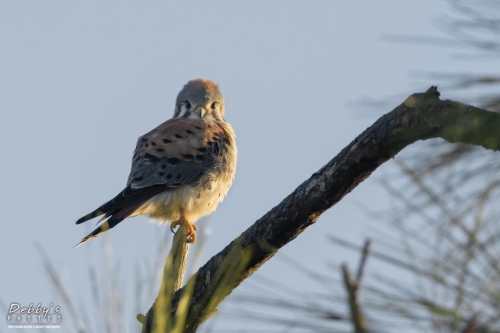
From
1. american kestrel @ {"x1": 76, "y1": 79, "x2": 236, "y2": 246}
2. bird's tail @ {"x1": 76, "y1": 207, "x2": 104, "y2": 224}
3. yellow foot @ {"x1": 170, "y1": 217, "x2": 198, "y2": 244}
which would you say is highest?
american kestrel @ {"x1": 76, "y1": 79, "x2": 236, "y2": 246}

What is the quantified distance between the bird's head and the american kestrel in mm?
346

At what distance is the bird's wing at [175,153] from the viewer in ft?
18.1

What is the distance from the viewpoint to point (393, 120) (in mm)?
2262

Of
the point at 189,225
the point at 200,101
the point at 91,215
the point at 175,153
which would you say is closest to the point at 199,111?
the point at 200,101

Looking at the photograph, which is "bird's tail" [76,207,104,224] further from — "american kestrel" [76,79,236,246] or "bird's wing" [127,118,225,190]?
"bird's wing" [127,118,225,190]

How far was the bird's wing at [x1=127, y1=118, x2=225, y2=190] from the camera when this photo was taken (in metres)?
5.52

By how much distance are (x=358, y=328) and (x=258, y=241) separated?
5.02ft

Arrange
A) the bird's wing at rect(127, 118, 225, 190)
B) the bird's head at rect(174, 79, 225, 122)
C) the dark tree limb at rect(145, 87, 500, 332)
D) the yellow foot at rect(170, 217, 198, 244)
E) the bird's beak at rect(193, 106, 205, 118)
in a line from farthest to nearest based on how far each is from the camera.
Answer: the bird's head at rect(174, 79, 225, 122) → the bird's beak at rect(193, 106, 205, 118) → the bird's wing at rect(127, 118, 225, 190) → the yellow foot at rect(170, 217, 198, 244) → the dark tree limb at rect(145, 87, 500, 332)

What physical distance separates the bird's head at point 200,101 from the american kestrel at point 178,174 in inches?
13.6

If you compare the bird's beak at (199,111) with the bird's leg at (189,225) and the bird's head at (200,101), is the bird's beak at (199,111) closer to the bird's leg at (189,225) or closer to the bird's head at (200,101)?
the bird's head at (200,101)

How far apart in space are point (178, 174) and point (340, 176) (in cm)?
319

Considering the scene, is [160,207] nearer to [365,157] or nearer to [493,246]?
[365,157]

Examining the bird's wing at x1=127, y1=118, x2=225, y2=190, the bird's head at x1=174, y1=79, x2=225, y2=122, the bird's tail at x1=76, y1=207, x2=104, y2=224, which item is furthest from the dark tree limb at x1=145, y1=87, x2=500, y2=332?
the bird's head at x1=174, y1=79, x2=225, y2=122

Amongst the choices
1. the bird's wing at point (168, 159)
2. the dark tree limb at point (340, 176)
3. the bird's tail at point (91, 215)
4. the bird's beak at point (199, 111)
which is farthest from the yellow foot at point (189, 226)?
the dark tree limb at point (340, 176)
